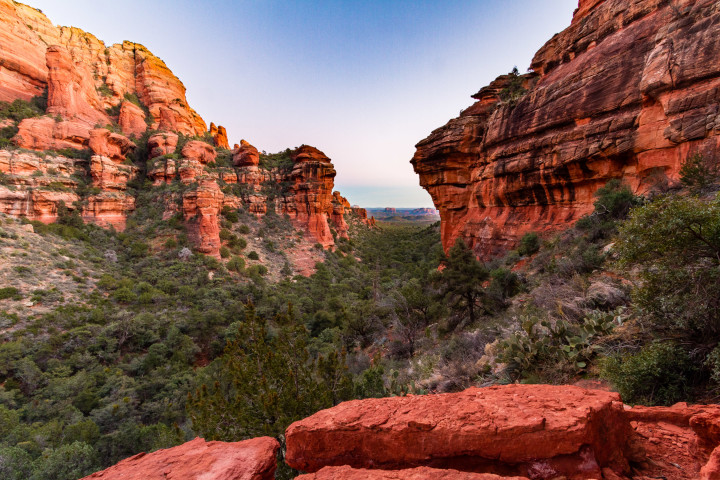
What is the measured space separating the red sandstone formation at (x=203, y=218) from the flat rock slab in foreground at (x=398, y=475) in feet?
78.8

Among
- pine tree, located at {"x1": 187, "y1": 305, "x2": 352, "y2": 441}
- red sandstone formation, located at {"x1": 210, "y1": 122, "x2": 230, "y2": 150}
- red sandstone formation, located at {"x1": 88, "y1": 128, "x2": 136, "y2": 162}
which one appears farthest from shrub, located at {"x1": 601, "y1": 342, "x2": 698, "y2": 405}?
red sandstone formation, located at {"x1": 210, "y1": 122, "x2": 230, "y2": 150}

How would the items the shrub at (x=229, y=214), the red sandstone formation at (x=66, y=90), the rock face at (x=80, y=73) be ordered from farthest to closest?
the shrub at (x=229, y=214) < the rock face at (x=80, y=73) < the red sandstone formation at (x=66, y=90)

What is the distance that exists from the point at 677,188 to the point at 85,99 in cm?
4520

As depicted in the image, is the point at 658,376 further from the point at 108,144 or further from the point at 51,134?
the point at 51,134

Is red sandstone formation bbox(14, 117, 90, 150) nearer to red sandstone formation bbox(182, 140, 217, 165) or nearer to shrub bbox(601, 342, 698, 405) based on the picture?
red sandstone formation bbox(182, 140, 217, 165)

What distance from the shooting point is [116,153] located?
2514cm

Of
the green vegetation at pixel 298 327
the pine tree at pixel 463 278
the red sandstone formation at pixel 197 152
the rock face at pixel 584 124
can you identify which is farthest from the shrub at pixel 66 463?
the red sandstone formation at pixel 197 152

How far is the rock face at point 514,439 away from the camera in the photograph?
169cm

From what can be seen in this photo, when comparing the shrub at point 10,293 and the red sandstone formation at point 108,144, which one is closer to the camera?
the shrub at point 10,293

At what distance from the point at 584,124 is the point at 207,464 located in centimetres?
1722

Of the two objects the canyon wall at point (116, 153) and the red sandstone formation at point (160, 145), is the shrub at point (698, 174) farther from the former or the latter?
the red sandstone formation at point (160, 145)

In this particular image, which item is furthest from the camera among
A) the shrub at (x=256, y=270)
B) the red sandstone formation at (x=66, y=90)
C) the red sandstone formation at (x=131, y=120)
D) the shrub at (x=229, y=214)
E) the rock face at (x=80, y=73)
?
the red sandstone formation at (x=131, y=120)

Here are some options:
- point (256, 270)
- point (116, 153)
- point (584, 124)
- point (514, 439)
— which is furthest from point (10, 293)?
point (584, 124)

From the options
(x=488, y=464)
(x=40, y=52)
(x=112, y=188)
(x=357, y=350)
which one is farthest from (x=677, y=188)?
(x=40, y=52)
